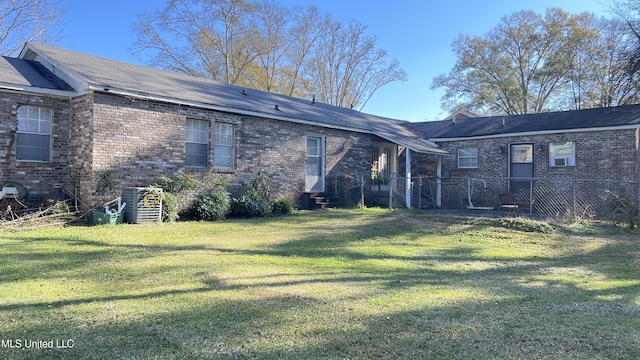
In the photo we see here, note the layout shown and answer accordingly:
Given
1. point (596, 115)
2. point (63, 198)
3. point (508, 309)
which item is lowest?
point (508, 309)

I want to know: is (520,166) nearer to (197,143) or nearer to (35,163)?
(197,143)

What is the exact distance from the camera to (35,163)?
36.1ft

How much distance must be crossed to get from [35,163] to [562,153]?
56.4 ft

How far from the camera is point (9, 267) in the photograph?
232 inches

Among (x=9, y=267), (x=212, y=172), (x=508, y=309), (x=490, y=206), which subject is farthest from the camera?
(x=490, y=206)

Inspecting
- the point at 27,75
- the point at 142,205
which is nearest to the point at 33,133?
the point at 27,75

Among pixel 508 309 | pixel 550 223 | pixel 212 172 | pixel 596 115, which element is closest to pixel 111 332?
pixel 508 309

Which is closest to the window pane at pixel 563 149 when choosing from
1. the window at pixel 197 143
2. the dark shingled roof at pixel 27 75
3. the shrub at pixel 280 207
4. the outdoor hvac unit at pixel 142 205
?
the shrub at pixel 280 207

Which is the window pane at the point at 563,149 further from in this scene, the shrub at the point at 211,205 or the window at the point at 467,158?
the shrub at the point at 211,205

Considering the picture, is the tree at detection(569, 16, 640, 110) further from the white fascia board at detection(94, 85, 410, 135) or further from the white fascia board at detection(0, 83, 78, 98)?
the white fascia board at detection(0, 83, 78, 98)

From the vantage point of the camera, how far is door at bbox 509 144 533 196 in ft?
56.0

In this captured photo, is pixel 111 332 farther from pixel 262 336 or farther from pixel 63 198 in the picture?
pixel 63 198

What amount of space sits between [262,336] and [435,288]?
8.96ft

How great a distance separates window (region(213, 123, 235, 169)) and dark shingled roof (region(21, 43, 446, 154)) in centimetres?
69
